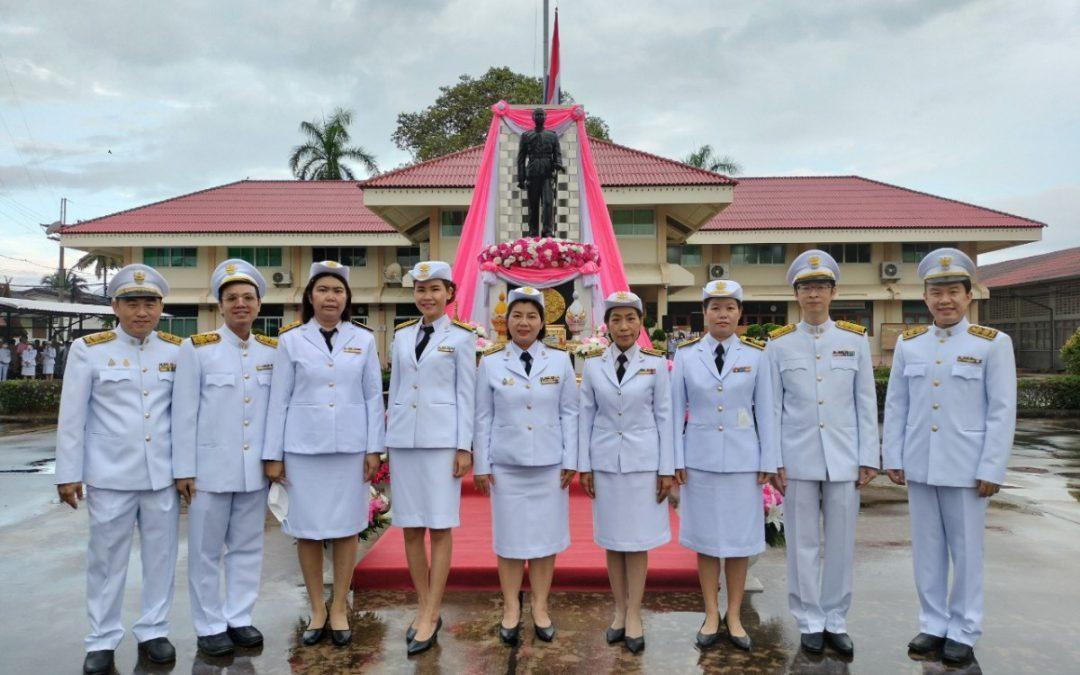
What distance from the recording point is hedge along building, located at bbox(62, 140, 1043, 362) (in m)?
20.4

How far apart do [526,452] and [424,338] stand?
796mm

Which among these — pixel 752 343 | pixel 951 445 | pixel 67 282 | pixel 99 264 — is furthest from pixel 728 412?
pixel 67 282

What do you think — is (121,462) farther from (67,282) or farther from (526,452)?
(67,282)

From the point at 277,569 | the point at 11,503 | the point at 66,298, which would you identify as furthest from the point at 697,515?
the point at 66,298

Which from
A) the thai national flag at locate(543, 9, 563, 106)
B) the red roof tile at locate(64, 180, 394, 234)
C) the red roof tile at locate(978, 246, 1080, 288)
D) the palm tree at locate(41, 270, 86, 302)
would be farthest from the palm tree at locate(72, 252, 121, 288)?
the red roof tile at locate(978, 246, 1080, 288)

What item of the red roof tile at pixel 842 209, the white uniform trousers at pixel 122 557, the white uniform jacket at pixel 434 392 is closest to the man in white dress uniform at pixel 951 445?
the white uniform jacket at pixel 434 392

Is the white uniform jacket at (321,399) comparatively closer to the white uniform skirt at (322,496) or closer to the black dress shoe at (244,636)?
the white uniform skirt at (322,496)

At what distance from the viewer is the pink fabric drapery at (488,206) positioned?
9.45 metres

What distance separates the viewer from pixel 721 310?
3578 mm

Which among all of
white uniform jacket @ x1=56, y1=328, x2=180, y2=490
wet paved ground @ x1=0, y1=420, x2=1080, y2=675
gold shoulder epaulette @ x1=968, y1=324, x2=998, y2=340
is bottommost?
wet paved ground @ x1=0, y1=420, x2=1080, y2=675

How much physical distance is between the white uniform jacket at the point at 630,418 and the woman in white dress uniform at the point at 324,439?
1.09m

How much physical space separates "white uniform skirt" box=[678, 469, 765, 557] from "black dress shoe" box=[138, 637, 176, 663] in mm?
2537

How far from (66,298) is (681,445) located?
152 ft

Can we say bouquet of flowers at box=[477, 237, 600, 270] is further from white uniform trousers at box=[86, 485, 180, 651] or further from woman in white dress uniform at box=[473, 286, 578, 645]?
white uniform trousers at box=[86, 485, 180, 651]
